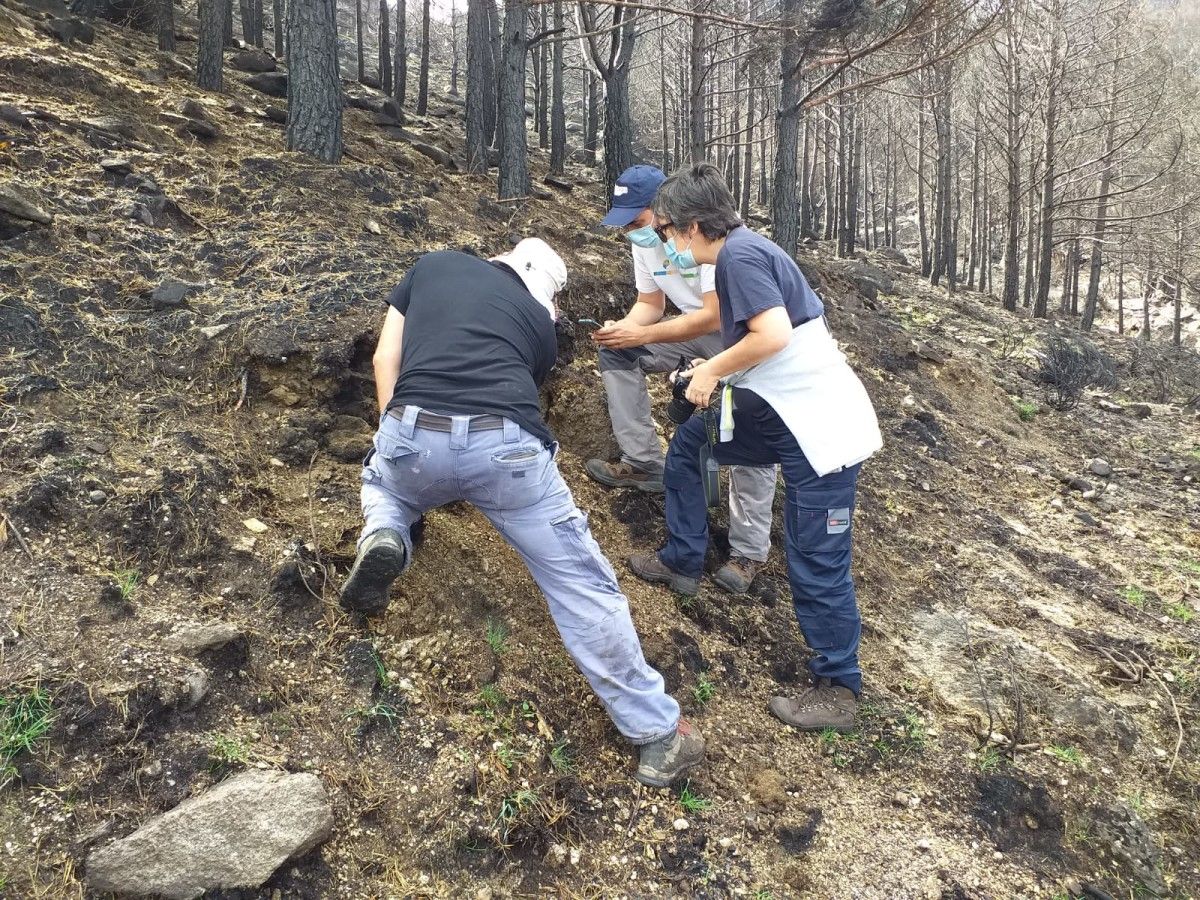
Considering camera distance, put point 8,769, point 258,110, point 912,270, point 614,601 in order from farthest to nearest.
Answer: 1. point 912,270
2. point 258,110
3. point 614,601
4. point 8,769

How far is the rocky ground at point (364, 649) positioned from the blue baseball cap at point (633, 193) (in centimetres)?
134

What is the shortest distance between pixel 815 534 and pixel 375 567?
1723 mm

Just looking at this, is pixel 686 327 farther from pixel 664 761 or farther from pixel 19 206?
pixel 19 206

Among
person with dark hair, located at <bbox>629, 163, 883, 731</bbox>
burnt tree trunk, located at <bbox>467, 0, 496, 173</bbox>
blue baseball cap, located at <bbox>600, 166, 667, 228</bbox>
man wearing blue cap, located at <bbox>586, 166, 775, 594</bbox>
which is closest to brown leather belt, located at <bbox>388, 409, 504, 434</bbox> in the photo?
person with dark hair, located at <bbox>629, 163, 883, 731</bbox>

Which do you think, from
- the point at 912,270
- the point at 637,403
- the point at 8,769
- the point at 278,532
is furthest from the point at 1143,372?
the point at 8,769

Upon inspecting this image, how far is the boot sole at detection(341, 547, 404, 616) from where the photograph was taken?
90.9 inches

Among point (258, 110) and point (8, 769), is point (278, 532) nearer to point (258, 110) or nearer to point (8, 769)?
point (8, 769)

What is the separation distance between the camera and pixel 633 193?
3695 mm

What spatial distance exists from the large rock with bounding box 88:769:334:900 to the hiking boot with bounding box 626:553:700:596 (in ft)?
6.12

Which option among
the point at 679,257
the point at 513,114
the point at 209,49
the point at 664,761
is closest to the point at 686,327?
the point at 679,257

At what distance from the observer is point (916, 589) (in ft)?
15.1

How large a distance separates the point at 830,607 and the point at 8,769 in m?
2.73

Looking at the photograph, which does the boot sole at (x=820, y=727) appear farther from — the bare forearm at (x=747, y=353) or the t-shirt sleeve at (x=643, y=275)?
the t-shirt sleeve at (x=643, y=275)

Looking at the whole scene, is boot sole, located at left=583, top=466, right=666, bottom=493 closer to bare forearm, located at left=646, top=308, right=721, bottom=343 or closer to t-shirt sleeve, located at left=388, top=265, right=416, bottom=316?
bare forearm, located at left=646, top=308, right=721, bottom=343
